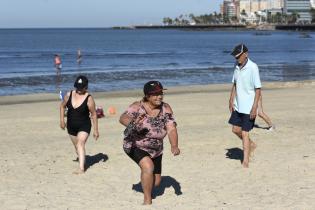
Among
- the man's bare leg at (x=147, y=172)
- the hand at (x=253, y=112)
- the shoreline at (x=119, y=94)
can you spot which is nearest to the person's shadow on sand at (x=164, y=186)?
the man's bare leg at (x=147, y=172)

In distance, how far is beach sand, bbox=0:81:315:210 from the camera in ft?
22.4

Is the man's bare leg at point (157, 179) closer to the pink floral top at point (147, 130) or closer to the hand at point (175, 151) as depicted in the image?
the pink floral top at point (147, 130)

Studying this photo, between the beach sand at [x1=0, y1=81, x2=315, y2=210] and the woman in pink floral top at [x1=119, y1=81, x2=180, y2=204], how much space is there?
1.89 feet

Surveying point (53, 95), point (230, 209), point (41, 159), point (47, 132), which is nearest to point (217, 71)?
point (53, 95)

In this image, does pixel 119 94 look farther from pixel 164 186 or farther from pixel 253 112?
pixel 164 186

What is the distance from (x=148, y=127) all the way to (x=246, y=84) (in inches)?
88.4

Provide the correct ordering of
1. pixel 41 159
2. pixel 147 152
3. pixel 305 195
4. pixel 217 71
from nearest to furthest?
1. pixel 147 152
2. pixel 305 195
3. pixel 41 159
4. pixel 217 71

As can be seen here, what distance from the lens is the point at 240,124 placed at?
8281mm

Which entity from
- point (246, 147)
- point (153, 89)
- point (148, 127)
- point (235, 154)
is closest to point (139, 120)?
point (148, 127)

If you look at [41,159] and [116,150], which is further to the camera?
[116,150]

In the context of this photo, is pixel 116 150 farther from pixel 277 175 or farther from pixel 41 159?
pixel 277 175

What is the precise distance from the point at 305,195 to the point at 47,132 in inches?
243

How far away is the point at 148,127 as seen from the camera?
625 cm

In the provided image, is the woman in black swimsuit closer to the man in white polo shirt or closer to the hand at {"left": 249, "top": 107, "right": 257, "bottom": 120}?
the man in white polo shirt
